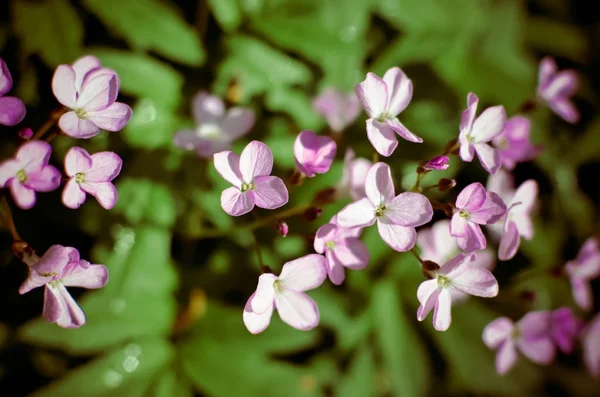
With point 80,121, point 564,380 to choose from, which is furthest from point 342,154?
point 564,380

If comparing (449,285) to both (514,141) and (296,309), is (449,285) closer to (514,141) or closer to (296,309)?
(296,309)

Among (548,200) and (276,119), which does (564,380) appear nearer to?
(548,200)

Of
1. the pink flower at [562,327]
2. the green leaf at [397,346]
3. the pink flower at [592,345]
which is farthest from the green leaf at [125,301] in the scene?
the pink flower at [592,345]

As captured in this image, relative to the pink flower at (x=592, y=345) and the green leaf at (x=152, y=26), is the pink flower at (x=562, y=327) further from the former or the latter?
the green leaf at (x=152, y=26)

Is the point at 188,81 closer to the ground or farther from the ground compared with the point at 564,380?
farther from the ground

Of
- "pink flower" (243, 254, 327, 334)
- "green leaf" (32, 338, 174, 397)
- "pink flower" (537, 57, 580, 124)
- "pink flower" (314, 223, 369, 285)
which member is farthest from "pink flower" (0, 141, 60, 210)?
"pink flower" (537, 57, 580, 124)

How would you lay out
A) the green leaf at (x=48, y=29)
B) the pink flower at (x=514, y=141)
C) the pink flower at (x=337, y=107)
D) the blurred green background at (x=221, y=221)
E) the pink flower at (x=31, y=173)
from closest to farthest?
the pink flower at (x=31, y=173), the pink flower at (x=514, y=141), the green leaf at (x=48, y=29), the blurred green background at (x=221, y=221), the pink flower at (x=337, y=107)
